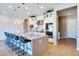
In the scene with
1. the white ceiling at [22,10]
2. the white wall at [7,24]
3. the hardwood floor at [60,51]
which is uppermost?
the white ceiling at [22,10]

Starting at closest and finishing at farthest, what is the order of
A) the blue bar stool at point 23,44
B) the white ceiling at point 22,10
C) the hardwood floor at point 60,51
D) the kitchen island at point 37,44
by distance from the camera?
the white ceiling at point 22,10 < the hardwood floor at point 60,51 < the kitchen island at point 37,44 < the blue bar stool at point 23,44

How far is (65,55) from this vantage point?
2.07 m

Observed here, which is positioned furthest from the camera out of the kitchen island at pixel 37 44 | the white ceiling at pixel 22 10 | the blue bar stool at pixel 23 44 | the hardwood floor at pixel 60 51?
the blue bar stool at pixel 23 44

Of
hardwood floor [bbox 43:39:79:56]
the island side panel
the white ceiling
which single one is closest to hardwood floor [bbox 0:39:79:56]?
hardwood floor [bbox 43:39:79:56]

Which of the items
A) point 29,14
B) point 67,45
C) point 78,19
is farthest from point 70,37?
point 29,14

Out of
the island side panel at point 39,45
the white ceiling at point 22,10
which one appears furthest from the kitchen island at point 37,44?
the white ceiling at point 22,10

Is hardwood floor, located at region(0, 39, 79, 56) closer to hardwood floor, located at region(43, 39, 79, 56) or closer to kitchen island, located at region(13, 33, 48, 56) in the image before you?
hardwood floor, located at region(43, 39, 79, 56)

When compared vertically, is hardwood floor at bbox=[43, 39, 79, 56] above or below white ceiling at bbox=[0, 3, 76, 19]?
below

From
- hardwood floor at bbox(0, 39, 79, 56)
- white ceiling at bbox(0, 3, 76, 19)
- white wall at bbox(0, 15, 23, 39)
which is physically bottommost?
hardwood floor at bbox(0, 39, 79, 56)

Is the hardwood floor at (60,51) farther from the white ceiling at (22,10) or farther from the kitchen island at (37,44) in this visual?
the white ceiling at (22,10)

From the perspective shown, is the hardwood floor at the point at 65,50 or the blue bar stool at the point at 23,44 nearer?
the hardwood floor at the point at 65,50

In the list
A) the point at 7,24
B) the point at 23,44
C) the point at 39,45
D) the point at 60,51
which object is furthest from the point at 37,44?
the point at 7,24

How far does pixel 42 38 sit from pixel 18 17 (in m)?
1.22

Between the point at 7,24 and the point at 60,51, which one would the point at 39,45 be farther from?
the point at 7,24
